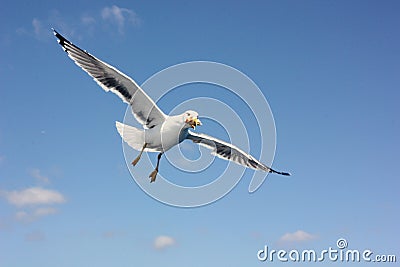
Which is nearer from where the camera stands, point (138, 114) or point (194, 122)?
point (194, 122)

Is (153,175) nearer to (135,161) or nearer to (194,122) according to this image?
(135,161)

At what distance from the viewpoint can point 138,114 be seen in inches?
596

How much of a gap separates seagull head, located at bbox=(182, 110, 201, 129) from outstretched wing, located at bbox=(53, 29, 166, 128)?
40.8 inches

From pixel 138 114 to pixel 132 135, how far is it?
69 cm

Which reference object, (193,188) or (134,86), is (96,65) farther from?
(193,188)

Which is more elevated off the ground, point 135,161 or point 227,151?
point 227,151

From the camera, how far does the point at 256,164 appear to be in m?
18.1

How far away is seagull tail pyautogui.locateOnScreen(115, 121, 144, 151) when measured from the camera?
14758mm

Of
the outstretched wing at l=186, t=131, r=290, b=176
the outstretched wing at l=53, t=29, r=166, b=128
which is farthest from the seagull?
the outstretched wing at l=186, t=131, r=290, b=176

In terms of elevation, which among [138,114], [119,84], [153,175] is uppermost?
[119,84]

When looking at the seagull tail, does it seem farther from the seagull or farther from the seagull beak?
the seagull beak

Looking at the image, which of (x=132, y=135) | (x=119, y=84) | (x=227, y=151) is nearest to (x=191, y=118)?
(x=132, y=135)

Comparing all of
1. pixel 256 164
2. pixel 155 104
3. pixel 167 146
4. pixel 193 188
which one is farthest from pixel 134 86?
pixel 256 164

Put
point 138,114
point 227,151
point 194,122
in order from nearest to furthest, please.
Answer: point 194,122
point 138,114
point 227,151
